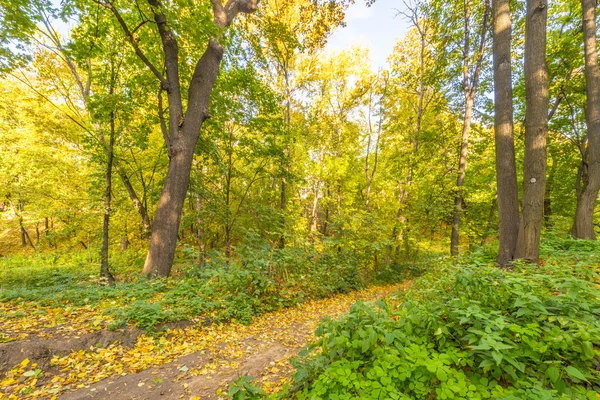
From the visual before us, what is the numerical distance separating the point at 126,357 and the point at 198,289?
195 cm

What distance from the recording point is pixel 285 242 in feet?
31.9

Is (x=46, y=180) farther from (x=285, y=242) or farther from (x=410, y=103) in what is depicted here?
(x=410, y=103)

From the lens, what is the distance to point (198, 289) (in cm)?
532

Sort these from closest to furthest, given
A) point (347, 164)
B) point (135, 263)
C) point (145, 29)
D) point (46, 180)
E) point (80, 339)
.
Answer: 1. point (80, 339)
2. point (145, 29)
3. point (135, 263)
4. point (46, 180)
5. point (347, 164)

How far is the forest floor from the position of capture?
279 cm

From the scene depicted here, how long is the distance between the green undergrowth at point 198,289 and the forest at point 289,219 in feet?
0.18

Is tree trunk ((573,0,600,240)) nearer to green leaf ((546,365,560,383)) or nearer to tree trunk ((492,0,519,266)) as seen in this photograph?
tree trunk ((492,0,519,266))

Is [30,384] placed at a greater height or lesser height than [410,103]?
lesser

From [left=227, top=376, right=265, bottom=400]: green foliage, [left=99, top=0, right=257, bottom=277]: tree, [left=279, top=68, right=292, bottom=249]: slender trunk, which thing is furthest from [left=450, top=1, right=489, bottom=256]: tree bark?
[left=227, top=376, right=265, bottom=400]: green foliage

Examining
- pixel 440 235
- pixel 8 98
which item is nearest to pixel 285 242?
pixel 440 235

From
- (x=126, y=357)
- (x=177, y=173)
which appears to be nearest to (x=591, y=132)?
(x=177, y=173)

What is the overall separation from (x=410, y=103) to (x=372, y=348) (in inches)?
525

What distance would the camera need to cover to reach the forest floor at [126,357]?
2.79m

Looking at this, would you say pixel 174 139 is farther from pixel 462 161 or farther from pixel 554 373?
pixel 462 161
